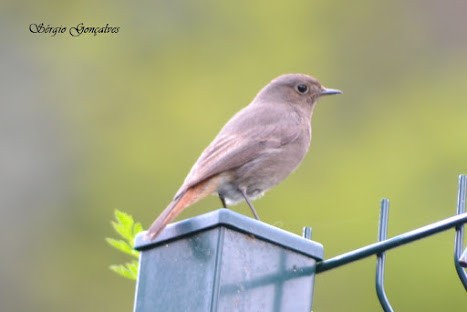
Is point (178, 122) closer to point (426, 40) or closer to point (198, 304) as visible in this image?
point (426, 40)

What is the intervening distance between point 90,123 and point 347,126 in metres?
5.34

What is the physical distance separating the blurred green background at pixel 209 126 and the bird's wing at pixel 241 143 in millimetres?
5025

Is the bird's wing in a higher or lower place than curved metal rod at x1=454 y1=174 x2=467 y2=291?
higher

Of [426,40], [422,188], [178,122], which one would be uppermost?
[426,40]

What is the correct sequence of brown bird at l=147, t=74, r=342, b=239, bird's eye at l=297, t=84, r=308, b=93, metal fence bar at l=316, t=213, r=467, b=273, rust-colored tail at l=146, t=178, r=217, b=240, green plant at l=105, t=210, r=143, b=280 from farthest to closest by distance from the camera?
bird's eye at l=297, t=84, r=308, b=93 → brown bird at l=147, t=74, r=342, b=239 → green plant at l=105, t=210, r=143, b=280 → rust-colored tail at l=146, t=178, r=217, b=240 → metal fence bar at l=316, t=213, r=467, b=273

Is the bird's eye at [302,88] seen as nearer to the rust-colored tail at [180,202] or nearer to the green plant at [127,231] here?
the rust-colored tail at [180,202]

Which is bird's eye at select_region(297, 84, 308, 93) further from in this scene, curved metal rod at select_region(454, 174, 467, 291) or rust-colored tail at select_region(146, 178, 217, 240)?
curved metal rod at select_region(454, 174, 467, 291)

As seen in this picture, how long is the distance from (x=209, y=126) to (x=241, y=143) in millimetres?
13189

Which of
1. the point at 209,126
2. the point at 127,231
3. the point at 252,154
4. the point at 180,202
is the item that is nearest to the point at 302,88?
the point at 252,154

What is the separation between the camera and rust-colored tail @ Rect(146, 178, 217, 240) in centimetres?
434

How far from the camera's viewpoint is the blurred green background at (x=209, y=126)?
1511cm

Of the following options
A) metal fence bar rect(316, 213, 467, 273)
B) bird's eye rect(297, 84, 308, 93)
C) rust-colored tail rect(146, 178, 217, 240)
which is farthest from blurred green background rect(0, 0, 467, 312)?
metal fence bar rect(316, 213, 467, 273)

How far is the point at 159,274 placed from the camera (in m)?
4.20

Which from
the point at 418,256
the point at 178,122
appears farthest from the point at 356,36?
the point at 418,256
